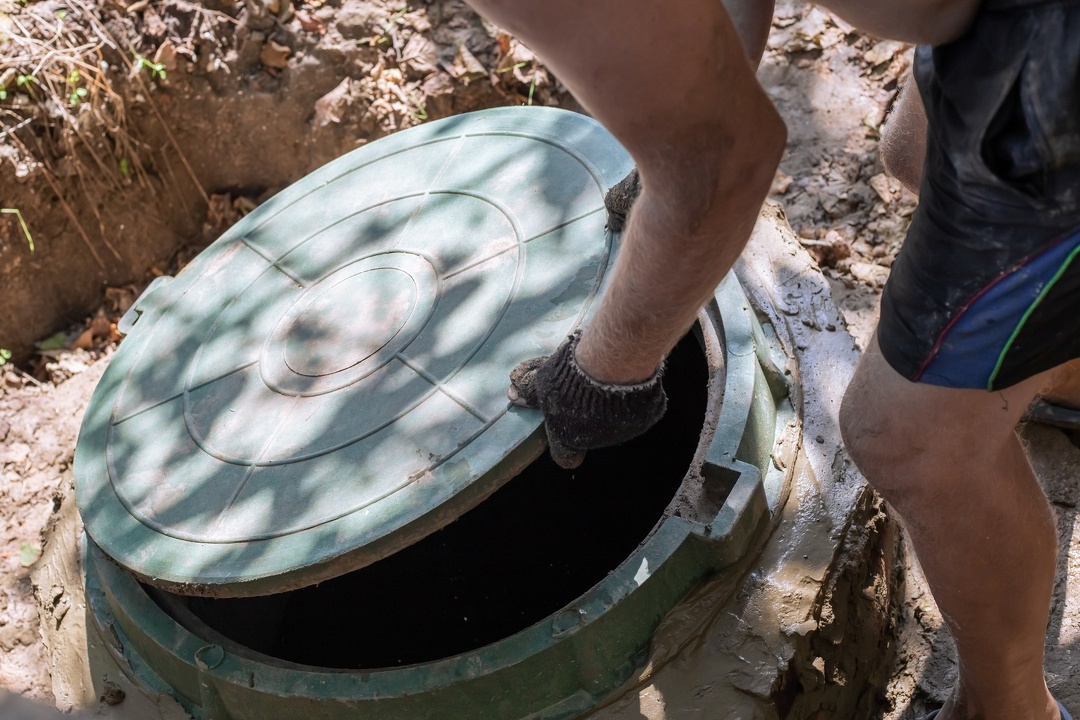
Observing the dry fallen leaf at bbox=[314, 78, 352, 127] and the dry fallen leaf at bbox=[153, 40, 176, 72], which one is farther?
the dry fallen leaf at bbox=[314, 78, 352, 127]

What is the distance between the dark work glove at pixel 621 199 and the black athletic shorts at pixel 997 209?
0.78 m

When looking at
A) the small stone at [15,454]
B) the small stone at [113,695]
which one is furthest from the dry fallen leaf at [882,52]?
the small stone at [15,454]

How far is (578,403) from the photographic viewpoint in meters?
1.93

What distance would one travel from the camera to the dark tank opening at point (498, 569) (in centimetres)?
273

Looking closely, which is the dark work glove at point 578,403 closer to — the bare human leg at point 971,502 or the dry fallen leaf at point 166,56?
the bare human leg at point 971,502

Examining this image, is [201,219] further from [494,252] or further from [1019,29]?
[1019,29]

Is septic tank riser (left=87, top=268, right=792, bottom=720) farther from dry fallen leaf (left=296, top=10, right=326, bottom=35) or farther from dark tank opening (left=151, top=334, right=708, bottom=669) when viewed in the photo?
dry fallen leaf (left=296, top=10, right=326, bottom=35)

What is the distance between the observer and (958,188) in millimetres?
1393

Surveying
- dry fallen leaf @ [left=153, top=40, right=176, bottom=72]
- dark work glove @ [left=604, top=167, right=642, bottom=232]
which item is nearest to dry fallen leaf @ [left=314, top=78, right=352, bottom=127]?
dry fallen leaf @ [left=153, top=40, right=176, bottom=72]

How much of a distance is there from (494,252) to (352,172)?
0.72 m

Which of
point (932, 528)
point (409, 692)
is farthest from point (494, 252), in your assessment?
point (932, 528)

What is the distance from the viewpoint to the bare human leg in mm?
1547

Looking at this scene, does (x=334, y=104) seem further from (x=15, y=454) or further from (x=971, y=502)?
(x=971, y=502)

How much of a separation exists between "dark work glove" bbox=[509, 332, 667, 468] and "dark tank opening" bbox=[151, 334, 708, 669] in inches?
28.3
